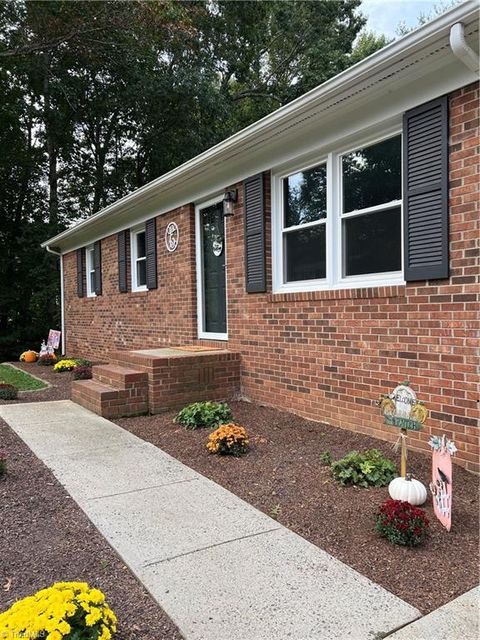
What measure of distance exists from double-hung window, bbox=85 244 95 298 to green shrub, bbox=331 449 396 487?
9097 millimetres

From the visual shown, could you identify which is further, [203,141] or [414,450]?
[203,141]

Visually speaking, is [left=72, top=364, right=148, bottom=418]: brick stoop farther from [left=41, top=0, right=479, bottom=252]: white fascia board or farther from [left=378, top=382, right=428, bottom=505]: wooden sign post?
[left=378, top=382, right=428, bottom=505]: wooden sign post

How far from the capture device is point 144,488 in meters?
3.47

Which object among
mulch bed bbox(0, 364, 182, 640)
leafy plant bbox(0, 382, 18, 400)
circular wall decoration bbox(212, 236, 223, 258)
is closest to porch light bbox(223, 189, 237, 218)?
circular wall decoration bbox(212, 236, 223, 258)

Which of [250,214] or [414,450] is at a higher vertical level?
[250,214]

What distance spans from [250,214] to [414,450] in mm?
3331

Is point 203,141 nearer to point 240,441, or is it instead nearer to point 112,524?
point 240,441

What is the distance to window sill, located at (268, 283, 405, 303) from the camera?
416 cm

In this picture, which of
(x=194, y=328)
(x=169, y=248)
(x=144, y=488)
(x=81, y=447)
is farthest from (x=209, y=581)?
(x=169, y=248)

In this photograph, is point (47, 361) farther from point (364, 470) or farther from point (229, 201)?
point (364, 470)

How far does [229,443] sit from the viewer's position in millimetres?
4074

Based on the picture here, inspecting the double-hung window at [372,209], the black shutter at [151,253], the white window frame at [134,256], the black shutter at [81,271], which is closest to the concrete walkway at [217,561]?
the double-hung window at [372,209]

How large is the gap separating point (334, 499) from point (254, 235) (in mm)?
3507

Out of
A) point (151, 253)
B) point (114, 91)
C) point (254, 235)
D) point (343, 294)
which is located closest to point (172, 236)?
point (151, 253)
